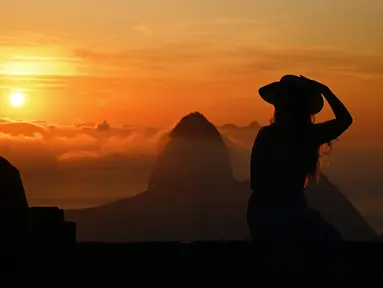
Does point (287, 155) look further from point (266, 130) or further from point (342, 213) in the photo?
point (342, 213)

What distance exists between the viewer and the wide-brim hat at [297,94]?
7.58 meters

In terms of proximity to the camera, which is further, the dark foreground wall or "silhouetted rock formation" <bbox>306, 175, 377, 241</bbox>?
"silhouetted rock formation" <bbox>306, 175, 377, 241</bbox>

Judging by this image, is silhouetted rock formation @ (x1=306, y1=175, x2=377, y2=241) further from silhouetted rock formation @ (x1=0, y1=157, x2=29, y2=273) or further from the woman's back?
silhouetted rock formation @ (x1=0, y1=157, x2=29, y2=273)

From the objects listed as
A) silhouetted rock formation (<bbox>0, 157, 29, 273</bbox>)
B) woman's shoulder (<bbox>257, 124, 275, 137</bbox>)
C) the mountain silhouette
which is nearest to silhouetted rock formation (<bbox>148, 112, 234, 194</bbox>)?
the mountain silhouette

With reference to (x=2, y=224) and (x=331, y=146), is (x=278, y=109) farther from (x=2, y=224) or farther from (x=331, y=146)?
(x=2, y=224)

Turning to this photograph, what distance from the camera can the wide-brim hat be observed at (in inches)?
299

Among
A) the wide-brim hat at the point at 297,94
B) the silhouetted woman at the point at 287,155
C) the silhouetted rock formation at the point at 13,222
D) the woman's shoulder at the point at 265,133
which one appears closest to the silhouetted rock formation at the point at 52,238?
the silhouetted woman at the point at 287,155

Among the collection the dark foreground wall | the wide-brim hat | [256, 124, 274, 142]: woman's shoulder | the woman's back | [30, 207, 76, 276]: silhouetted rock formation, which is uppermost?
the wide-brim hat

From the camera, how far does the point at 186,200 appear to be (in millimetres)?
134625

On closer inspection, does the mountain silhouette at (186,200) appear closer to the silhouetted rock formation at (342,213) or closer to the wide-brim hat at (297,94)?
the silhouetted rock formation at (342,213)

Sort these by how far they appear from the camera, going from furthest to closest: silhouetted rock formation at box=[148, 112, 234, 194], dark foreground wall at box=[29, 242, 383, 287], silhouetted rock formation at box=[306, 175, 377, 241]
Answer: silhouetted rock formation at box=[306, 175, 377, 241], silhouetted rock formation at box=[148, 112, 234, 194], dark foreground wall at box=[29, 242, 383, 287]

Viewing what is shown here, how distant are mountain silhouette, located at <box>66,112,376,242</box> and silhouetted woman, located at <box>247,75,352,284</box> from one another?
317 ft

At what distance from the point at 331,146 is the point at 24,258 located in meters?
3.92

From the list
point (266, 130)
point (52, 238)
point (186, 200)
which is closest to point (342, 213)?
point (186, 200)
